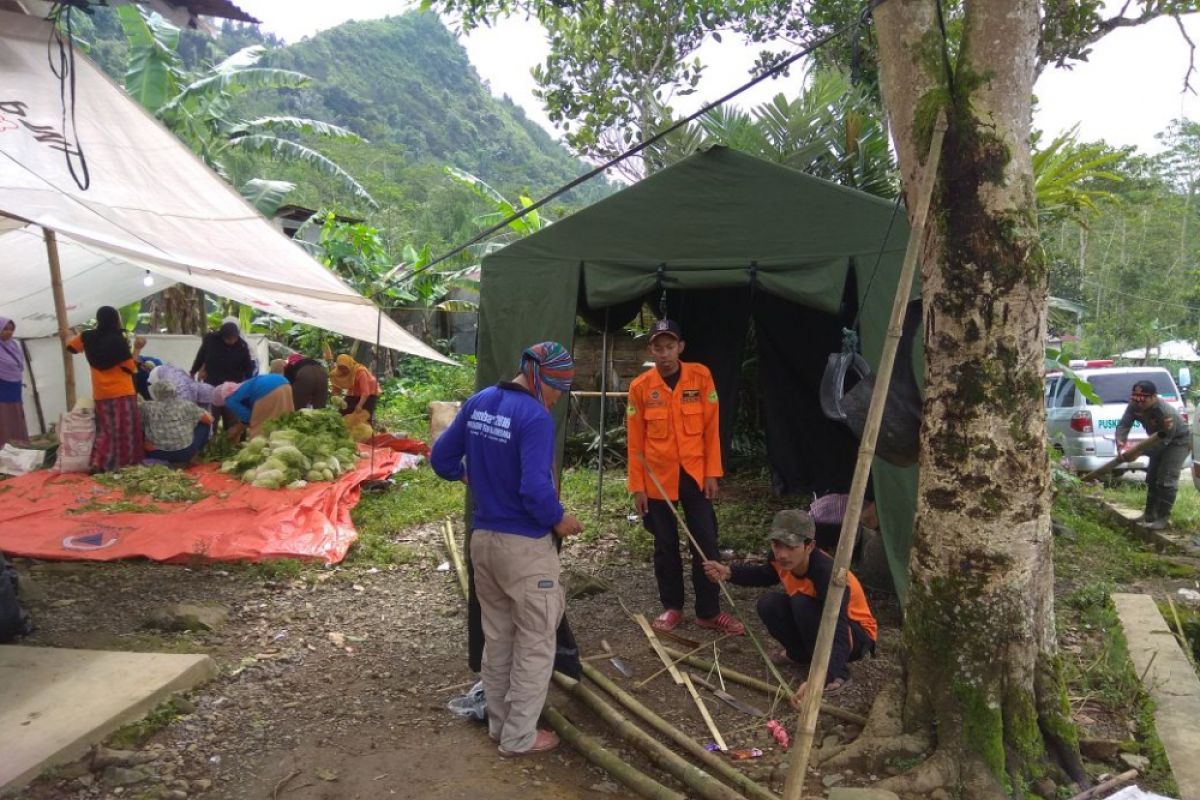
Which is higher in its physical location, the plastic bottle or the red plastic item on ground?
the red plastic item on ground

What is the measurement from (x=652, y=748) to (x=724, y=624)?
1505 millimetres

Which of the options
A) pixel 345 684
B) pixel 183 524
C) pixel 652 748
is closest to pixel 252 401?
pixel 183 524

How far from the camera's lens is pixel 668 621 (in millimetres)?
4750

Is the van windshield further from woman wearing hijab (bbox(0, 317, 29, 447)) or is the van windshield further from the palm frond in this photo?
woman wearing hijab (bbox(0, 317, 29, 447))

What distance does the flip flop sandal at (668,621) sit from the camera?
4727mm

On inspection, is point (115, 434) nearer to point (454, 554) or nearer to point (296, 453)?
point (296, 453)

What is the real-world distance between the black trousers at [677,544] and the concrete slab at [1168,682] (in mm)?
2147

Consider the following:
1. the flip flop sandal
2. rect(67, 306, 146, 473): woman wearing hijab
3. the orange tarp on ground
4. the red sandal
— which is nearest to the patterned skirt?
rect(67, 306, 146, 473): woman wearing hijab

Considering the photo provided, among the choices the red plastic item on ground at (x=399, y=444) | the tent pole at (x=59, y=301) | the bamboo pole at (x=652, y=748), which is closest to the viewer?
the bamboo pole at (x=652, y=748)

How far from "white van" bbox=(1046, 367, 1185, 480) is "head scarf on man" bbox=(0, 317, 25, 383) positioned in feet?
38.4

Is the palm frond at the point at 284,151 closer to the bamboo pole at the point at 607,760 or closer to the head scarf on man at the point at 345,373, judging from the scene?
the head scarf on man at the point at 345,373

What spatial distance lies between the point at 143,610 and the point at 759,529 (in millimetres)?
4503

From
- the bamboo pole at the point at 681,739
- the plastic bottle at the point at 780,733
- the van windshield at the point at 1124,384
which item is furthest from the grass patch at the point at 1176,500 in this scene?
the bamboo pole at the point at 681,739

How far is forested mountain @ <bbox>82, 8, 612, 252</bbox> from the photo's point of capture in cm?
3350
